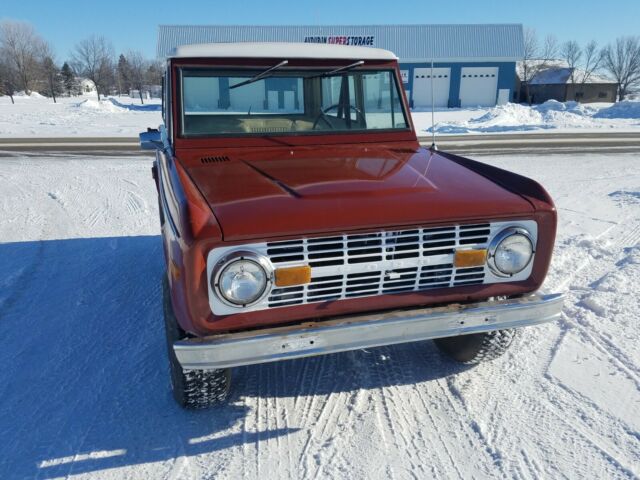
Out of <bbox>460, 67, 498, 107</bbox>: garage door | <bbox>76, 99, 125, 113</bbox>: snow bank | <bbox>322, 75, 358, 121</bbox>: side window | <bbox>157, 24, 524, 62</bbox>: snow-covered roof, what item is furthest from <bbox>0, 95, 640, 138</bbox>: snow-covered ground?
<bbox>322, 75, 358, 121</bbox>: side window

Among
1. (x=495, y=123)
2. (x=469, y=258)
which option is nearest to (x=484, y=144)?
(x=495, y=123)

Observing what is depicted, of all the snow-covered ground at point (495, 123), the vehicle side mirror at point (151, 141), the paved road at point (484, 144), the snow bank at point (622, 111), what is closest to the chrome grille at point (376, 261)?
the vehicle side mirror at point (151, 141)

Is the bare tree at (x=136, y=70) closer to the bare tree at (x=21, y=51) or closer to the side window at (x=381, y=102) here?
the bare tree at (x=21, y=51)

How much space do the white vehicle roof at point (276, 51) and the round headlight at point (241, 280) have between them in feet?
6.29

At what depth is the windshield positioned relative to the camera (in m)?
3.53

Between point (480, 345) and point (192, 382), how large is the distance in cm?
176

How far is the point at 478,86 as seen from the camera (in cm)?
3419

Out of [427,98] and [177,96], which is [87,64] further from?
[177,96]

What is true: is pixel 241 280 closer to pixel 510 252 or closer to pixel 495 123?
pixel 510 252

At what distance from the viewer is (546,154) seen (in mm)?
12234

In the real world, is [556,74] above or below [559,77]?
above

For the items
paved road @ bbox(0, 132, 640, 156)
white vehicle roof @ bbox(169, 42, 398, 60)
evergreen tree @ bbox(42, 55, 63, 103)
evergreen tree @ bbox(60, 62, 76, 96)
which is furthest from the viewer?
evergreen tree @ bbox(60, 62, 76, 96)

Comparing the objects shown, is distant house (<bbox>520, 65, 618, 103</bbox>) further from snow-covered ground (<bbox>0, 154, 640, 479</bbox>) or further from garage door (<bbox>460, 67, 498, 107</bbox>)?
snow-covered ground (<bbox>0, 154, 640, 479</bbox>)

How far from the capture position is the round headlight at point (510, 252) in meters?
2.55
